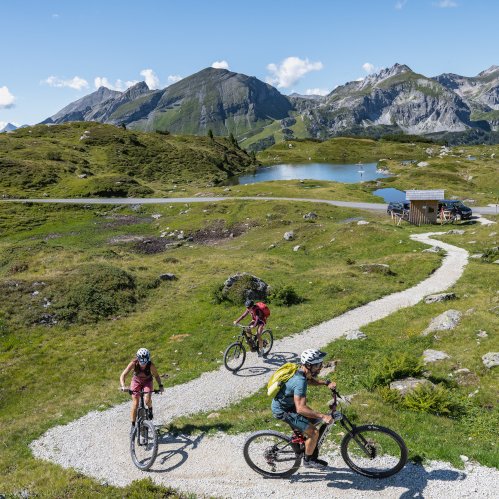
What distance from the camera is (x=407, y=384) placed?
15586 mm

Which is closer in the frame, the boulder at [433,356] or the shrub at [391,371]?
the shrub at [391,371]

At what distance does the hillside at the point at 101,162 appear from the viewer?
327 ft

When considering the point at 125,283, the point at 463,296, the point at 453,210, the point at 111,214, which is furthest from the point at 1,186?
the point at 463,296

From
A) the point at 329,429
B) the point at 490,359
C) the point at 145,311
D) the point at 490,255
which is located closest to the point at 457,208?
the point at 490,255

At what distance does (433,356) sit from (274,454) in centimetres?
A: 1071

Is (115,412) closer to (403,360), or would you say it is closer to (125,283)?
(403,360)

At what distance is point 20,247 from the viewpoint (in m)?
49.4

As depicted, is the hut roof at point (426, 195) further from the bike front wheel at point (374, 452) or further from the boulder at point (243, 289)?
the bike front wheel at point (374, 452)

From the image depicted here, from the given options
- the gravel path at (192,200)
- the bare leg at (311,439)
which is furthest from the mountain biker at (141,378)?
the gravel path at (192,200)

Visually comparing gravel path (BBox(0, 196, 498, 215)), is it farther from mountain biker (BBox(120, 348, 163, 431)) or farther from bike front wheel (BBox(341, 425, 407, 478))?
bike front wheel (BBox(341, 425, 407, 478))

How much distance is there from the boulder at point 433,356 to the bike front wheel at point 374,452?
813 centimetres

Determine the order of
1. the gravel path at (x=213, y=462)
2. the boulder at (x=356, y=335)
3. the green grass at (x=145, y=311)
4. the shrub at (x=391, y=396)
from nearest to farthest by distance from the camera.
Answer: the gravel path at (x=213, y=462)
the shrub at (x=391, y=396)
the green grass at (x=145, y=311)
the boulder at (x=356, y=335)

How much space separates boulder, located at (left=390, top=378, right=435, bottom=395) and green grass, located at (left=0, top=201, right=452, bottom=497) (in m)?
9.63

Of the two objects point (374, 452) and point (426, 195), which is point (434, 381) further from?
point (426, 195)
